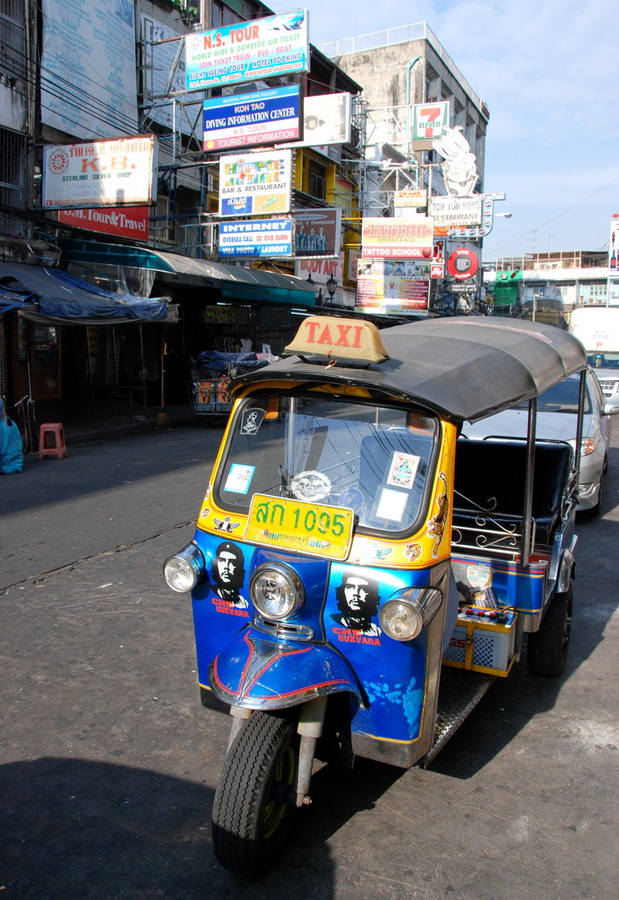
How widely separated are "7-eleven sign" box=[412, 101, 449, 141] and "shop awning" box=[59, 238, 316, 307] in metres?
12.2

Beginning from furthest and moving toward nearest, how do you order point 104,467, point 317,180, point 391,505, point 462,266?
point 462,266
point 317,180
point 104,467
point 391,505

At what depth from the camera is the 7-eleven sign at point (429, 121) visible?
2897cm

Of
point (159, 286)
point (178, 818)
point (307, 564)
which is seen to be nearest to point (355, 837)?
point (178, 818)

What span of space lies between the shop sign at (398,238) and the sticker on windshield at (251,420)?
2061 centimetres

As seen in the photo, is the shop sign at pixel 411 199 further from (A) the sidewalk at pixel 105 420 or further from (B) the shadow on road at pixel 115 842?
(B) the shadow on road at pixel 115 842

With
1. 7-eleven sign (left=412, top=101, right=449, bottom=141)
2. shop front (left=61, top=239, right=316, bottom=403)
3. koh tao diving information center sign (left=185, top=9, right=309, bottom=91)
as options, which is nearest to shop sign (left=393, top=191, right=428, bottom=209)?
shop front (left=61, top=239, right=316, bottom=403)

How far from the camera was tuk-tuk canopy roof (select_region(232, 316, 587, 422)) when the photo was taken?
3020 mm

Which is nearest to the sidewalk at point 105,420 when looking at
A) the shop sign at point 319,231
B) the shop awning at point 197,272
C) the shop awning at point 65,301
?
the shop awning at point 65,301

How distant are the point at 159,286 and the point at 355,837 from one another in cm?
1678

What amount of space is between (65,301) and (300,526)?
10.4 metres

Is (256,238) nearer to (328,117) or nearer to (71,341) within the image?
(71,341)

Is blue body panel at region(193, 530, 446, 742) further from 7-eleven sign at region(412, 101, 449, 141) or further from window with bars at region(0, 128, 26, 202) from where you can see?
7-eleven sign at region(412, 101, 449, 141)

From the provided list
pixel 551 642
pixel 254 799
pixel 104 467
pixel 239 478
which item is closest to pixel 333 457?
pixel 239 478

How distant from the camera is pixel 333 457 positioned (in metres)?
3.34
